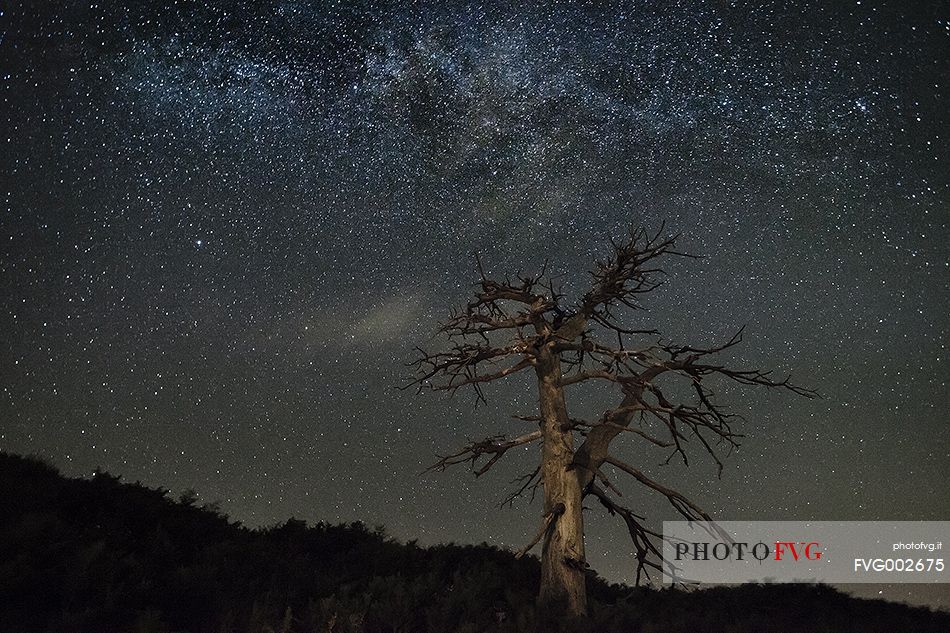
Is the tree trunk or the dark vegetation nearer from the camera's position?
the dark vegetation

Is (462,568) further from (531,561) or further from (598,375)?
(598,375)

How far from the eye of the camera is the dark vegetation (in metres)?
6.44

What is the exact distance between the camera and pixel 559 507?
9.23 metres

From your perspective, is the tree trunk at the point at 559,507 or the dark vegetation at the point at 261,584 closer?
the dark vegetation at the point at 261,584

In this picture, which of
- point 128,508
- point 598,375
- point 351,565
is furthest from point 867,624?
point 128,508

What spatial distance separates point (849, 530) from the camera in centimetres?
1612

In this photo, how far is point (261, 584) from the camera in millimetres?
8500

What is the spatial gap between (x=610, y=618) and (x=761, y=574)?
7807 millimetres

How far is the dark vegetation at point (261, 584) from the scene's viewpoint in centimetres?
644

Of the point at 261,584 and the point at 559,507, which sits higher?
the point at 559,507

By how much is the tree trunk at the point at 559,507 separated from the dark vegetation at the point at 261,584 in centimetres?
43

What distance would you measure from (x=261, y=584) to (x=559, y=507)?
4.05m

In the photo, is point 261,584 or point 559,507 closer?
point 261,584

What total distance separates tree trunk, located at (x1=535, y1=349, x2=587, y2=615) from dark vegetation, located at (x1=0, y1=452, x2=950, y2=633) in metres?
0.43
